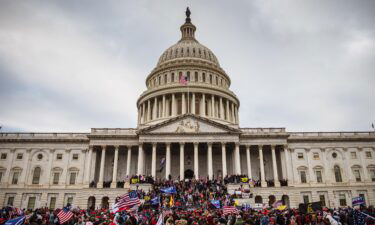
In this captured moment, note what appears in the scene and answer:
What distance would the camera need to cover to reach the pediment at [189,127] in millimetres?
50250

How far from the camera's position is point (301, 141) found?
179 feet

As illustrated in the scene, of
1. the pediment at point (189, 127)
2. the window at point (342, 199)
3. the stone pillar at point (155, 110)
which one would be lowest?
the window at point (342, 199)

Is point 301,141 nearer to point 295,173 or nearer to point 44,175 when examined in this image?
point 295,173

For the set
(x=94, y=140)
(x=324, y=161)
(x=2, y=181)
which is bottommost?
(x=2, y=181)

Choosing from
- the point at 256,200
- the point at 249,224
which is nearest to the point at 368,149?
the point at 256,200

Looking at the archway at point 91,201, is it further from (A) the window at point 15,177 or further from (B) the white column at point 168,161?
(A) the window at point 15,177

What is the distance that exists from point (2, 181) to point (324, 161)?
58070mm

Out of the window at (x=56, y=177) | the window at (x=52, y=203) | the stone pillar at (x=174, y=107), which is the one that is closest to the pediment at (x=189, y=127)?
the stone pillar at (x=174, y=107)

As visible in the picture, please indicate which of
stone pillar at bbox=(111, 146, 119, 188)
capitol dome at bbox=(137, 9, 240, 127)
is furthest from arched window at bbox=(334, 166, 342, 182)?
stone pillar at bbox=(111, 146, 119, 188)

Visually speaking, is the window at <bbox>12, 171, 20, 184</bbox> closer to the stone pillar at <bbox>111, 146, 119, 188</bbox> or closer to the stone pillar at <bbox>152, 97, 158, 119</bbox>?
the stone pillar at <bbox>111, 146, 119, 188</bbox>

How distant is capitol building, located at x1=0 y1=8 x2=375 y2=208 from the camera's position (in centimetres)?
4988

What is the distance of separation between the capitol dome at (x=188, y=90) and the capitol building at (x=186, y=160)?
8.61 metres

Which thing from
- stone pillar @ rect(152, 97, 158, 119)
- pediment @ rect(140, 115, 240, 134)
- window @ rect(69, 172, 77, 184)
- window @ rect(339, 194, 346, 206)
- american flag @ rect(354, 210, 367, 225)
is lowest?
american flag @ rect(354, 210, 367, 225)

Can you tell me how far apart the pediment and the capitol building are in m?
0.17
